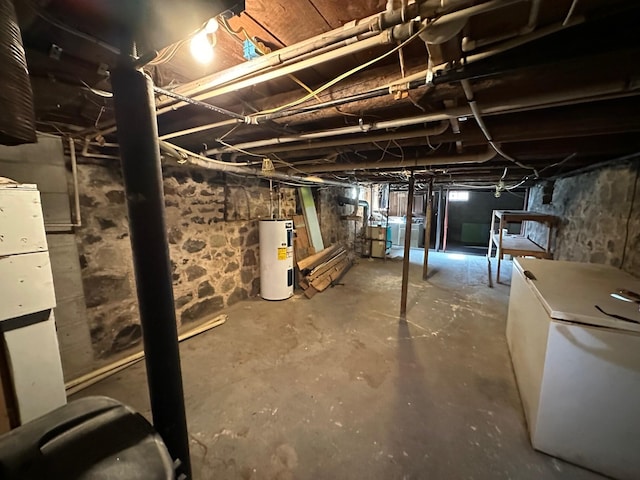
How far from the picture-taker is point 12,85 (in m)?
0.58

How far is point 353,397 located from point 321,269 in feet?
8.00

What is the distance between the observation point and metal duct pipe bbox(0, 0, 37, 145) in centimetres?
56

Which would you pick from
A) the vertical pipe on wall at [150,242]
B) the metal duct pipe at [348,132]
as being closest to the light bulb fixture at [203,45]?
the vertical pipe on wall at [150,242]

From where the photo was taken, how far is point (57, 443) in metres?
0.71

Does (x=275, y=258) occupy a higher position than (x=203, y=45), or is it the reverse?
(x=203, y=45)

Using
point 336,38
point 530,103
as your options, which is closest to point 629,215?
point 530,103

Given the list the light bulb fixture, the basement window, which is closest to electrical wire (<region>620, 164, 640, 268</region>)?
the light bulb fixture

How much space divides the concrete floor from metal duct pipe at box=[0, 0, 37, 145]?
1.65 m

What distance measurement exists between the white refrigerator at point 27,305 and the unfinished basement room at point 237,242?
1 cm

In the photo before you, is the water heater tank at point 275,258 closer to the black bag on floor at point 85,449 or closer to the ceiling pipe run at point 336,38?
the ceiling pipe run at point 336,38

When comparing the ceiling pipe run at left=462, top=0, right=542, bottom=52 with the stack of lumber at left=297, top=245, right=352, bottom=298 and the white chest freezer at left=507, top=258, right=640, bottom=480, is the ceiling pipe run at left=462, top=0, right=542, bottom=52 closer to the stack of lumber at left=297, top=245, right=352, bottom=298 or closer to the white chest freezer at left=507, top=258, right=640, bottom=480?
the white chest freezer at left=507, top=258, right=640, bottom=480

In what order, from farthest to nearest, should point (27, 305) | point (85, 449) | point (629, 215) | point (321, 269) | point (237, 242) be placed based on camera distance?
point (321, 269) < point (237, 242) < point (629, 215) < point (27, 305) < point (85, 449)

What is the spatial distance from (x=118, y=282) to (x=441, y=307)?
12.0 ft

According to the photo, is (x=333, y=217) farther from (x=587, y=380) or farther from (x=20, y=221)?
(x=20, y=221)
